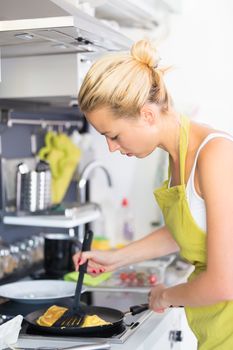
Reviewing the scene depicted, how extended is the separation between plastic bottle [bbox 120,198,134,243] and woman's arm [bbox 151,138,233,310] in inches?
56.1

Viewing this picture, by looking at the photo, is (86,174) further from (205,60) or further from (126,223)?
(205,60)

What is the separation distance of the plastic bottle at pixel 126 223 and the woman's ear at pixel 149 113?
139 centimetres

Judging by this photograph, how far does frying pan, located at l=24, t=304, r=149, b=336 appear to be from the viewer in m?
1.62

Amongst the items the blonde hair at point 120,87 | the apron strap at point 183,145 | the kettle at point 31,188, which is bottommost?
the kettle at point 31,188

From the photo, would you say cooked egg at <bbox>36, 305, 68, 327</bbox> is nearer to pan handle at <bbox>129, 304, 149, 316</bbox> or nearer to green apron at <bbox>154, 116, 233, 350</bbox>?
pan handle at <bbox>129, 304, 149, 316</bbox>

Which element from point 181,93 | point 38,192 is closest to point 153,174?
point 181,93

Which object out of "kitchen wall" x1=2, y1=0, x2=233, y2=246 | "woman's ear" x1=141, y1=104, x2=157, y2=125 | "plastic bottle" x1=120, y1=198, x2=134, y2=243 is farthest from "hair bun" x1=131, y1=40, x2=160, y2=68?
"plastic bottle" x1=120, y1=198, x2=134, y2=243

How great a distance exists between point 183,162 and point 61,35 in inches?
Answer: 16.7

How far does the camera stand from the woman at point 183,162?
1.37 meters

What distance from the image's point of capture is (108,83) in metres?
1.42

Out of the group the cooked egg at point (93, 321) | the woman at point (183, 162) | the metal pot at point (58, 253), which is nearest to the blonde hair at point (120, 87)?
the woman at point (183, 162)

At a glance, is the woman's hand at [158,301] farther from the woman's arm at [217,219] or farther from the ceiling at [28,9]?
the ceiling at [28,9]

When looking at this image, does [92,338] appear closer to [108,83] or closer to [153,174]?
[108,83]

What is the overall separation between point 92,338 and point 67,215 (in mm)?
710
